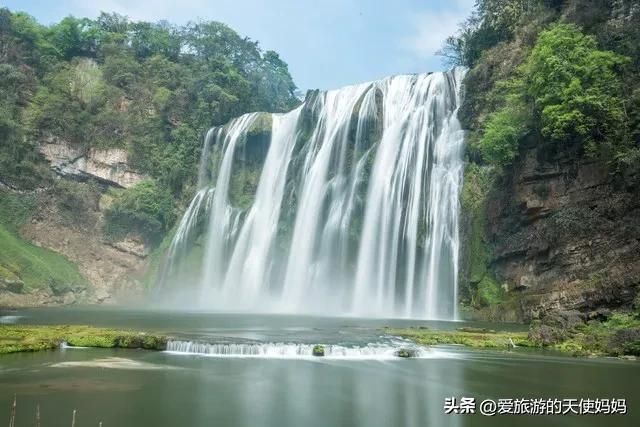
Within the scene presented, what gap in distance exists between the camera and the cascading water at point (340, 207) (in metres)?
30.5

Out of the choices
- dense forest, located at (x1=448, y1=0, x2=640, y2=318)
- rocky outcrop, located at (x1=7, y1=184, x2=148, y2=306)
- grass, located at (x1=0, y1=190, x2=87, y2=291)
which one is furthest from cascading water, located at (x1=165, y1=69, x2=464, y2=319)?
grass, located at (x1=0, y1=190, x2=87, y2=291)

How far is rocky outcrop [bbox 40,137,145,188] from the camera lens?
47.5 meters

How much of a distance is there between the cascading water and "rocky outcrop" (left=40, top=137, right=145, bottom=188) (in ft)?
21.8

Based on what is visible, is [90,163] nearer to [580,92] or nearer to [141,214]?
[141,214]

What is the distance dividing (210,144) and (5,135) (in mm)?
15513

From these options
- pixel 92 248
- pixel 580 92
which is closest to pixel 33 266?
pixel 92 248

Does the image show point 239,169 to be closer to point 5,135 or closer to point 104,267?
point 104,267

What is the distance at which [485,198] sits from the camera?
28.9 metres

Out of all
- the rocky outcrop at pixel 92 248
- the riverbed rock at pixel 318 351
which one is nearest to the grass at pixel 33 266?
the rocky outcrop at pixel 92 248

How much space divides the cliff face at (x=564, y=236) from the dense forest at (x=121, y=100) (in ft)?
96.9

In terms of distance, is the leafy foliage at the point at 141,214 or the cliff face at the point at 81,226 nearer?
the cliff face at the point at 81,226

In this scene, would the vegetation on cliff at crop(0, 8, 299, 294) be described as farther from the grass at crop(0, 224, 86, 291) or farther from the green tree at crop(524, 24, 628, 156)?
the green tree at crop(524, 24, 628, 156)

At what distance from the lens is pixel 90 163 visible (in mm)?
48312

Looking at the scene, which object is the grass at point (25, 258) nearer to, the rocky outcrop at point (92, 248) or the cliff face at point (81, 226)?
the cliff face at point (81, 226)
